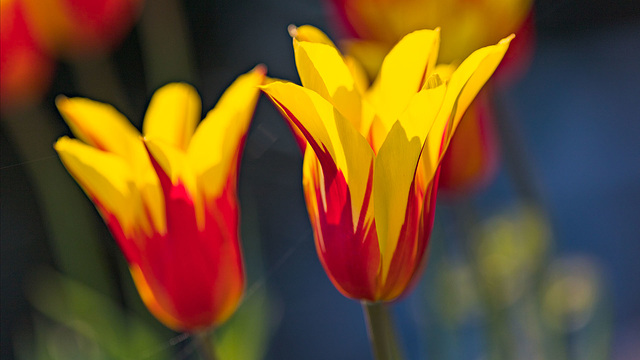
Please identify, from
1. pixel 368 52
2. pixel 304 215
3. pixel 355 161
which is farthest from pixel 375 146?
pixel 304 215

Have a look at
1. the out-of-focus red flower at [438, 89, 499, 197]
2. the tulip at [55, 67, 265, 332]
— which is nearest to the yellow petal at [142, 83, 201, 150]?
the tulip at [55, 67, 265, 332]

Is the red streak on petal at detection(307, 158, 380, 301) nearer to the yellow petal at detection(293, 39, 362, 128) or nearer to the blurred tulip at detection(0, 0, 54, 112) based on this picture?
the yellow petal at detection(293, 39, 362, 128)

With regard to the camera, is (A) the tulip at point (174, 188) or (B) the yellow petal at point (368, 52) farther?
(B) the yellow petal at point (368, 52)

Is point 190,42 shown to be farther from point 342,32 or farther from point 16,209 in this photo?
point 342,32

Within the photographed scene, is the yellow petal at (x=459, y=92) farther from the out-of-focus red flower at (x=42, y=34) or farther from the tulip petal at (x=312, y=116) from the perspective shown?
the out-of-focus red flower at (x=42, y=34)

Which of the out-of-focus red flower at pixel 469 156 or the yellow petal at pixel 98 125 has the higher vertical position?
the yellow petal at pixel 98 125

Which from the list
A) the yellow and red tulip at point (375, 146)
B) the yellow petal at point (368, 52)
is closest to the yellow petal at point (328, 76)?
the yellow and red tulip at point (375, 146)

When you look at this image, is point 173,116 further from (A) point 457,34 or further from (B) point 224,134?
(A) point 457,34
